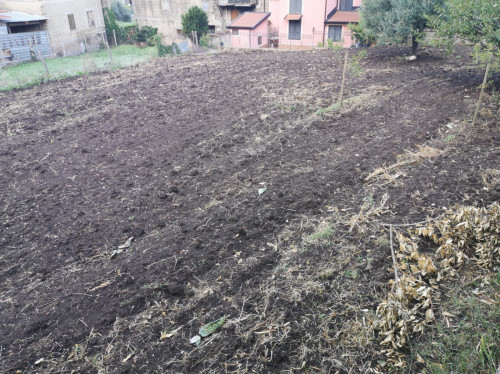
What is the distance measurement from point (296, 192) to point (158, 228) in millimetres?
2296

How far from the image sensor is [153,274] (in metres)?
4.84

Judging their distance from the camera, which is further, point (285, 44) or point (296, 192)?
point (285, 44)

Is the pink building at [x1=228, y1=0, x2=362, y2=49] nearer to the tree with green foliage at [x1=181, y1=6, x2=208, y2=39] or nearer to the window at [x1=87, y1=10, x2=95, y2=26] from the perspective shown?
the tree with green foliage at [x1=181, y1=6, x2=208, y2=39]

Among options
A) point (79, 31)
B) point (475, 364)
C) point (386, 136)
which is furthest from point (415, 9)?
point (79, 31)

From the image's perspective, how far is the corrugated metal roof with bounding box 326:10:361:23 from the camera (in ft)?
86.9

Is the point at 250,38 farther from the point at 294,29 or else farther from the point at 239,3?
the point at 239,3

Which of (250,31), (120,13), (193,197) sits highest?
(120,13)

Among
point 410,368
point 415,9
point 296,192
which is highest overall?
point 415,9

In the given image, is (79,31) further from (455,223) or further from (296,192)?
(455,223)

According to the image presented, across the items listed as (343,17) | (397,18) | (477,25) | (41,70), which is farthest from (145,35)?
(477,25)

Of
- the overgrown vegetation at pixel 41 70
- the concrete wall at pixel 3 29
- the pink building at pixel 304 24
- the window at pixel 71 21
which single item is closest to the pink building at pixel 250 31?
the pink building at pixel 304 24

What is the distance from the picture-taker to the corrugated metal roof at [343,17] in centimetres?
2650

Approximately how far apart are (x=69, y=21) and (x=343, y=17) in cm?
1965

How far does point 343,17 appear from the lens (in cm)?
2694
